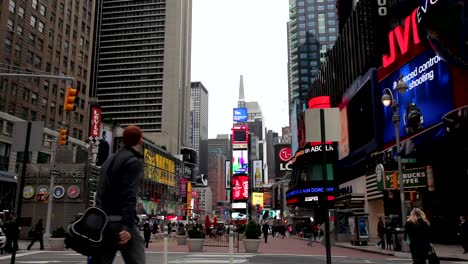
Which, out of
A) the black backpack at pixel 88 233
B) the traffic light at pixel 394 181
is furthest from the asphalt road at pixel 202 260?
the black backpack at pixel 88 233

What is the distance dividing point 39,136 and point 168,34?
14538cm

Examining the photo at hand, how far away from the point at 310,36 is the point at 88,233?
184 m

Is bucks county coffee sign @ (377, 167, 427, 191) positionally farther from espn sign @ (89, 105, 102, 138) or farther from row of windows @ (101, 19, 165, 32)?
row of windows @ (101, 19, 165, 32)

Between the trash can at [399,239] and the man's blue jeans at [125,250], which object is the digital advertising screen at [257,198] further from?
the man's blue jeans at [125,250]

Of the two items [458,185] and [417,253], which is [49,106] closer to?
[458,185]

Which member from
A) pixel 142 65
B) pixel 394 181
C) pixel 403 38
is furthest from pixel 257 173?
pixel 394 181

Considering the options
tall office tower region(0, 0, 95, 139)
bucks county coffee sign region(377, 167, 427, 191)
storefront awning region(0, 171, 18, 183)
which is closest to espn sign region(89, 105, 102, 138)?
tall office tower region(0, 0, 95, 139)

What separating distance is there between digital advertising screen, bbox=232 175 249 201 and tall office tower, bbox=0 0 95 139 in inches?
1959

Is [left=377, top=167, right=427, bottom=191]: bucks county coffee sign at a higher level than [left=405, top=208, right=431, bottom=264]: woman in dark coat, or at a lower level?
higher

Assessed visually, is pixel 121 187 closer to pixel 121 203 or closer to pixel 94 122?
pixel 121 203

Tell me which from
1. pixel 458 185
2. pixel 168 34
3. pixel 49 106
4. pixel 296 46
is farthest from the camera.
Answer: pixel 296 46

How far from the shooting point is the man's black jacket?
433 cm

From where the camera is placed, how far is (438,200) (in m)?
30.0

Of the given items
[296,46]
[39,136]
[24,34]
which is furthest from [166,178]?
→ [296,46]
